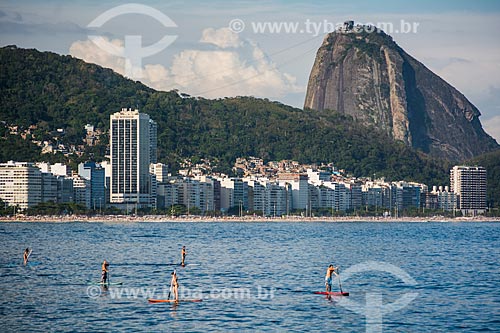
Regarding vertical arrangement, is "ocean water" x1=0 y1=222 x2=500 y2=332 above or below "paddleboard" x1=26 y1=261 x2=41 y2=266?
below

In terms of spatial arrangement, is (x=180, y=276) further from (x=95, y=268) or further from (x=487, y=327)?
(x=487, y=327)

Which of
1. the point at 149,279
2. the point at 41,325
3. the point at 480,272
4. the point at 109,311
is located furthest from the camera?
the point at 480,272

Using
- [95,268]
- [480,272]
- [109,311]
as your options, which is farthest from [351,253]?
[109,311]

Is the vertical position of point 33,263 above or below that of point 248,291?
above

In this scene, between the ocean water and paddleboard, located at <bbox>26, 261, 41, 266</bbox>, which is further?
paddleboard, located at <bbox>26, 261, 41, 266</bbox>

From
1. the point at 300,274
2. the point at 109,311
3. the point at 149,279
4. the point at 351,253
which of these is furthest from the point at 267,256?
the point at 109,311

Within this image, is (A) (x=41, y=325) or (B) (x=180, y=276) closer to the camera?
(A) (x=41, y=325)

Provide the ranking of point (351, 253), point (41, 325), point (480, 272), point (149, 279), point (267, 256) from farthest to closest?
point (351, 253), point (267, 256), point (480, 272), point (149, 279), point (41, 325)

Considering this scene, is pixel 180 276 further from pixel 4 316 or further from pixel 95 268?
pixel 4 316

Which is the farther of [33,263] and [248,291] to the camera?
[33,263]
